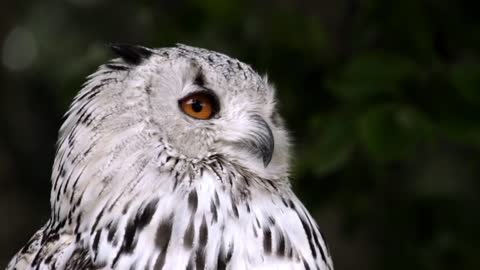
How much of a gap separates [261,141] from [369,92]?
0.74m

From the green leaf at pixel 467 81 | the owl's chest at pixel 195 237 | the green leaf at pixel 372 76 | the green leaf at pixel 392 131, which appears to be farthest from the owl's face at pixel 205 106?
the green leaf at pixel 467 81

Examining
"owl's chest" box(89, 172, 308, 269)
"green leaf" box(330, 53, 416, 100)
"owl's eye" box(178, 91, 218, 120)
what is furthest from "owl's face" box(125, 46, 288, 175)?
"green leaf" box(330, 53, 416, 100)

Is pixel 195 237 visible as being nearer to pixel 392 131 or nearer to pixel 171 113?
pixel 171 113

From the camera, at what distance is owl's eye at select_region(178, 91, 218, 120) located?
3.31m

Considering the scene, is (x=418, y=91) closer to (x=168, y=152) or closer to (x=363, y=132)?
(x=363, y=132)

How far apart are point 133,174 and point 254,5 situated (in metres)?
1.89

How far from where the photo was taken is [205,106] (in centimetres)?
333

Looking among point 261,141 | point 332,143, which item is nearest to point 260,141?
point 261,141

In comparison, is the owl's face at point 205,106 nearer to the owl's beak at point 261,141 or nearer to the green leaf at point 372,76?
the owl's beak at point 261,141

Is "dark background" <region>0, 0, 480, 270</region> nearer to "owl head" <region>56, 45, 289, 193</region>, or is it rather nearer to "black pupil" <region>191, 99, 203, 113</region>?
"owl head" <region>56, 45, 289, 193</region>

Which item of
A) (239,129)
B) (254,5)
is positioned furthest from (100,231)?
(254,5)

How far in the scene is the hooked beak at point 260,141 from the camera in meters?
3.37

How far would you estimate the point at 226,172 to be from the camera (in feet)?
10.6

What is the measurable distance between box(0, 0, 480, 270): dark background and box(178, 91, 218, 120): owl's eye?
2.54 feet
